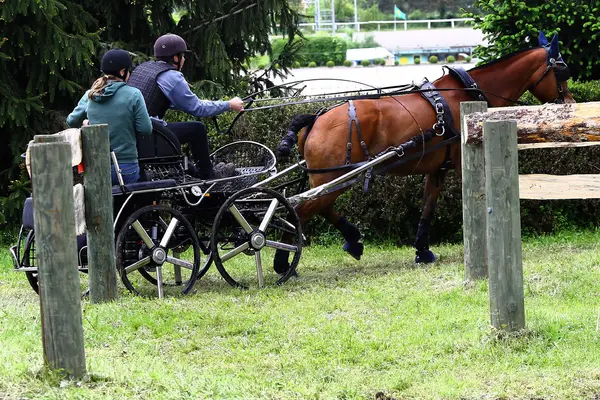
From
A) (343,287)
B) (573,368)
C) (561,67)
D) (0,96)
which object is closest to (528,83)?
(561,67)

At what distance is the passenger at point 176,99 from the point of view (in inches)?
330

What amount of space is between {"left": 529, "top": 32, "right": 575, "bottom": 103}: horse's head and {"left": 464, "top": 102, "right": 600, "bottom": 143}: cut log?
3.02 meters

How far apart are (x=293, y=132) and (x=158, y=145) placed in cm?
150

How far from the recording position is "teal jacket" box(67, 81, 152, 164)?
7879mm

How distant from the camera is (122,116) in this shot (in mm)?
7895

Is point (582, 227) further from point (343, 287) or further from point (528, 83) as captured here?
point (343, 287)

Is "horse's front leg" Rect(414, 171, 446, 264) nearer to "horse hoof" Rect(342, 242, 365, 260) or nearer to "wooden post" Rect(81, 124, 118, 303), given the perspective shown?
"horse hoof" Rect(342, 242, 365, 260)

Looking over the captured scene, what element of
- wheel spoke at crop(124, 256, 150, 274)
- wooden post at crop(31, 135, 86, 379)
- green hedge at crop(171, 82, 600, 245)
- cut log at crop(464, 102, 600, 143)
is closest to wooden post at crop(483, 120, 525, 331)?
cut log at crop(464, 102, 600, 143)

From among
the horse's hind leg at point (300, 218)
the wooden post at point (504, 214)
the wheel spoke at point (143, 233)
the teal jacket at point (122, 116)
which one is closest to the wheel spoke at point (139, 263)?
the wheel spoke at point (143, 233)

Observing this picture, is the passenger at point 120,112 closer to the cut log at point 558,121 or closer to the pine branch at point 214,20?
the cut log at point 558,121

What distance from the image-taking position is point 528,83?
10.0 meters

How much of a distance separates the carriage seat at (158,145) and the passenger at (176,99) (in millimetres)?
205

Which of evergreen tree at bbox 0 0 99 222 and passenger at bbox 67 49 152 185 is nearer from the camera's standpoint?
passenger at bbox 67 49 152 185

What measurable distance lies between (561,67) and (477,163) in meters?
2.68
